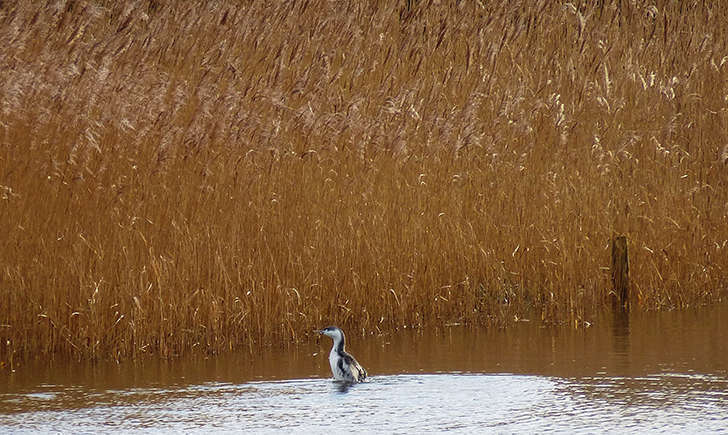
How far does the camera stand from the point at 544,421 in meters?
6.32

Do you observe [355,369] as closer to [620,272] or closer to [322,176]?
[322,176]

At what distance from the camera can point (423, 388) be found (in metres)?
7.18

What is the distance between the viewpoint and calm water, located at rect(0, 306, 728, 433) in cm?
636

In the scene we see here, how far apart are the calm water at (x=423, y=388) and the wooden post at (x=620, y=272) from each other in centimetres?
87

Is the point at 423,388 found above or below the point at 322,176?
below

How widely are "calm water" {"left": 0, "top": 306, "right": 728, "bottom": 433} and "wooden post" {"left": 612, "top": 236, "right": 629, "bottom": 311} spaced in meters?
0.87

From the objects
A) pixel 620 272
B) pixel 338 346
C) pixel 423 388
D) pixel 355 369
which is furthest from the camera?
pixel 620 272

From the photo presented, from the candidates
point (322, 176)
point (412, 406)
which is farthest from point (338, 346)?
point (322, 176)

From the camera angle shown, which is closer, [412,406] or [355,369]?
[412,406]

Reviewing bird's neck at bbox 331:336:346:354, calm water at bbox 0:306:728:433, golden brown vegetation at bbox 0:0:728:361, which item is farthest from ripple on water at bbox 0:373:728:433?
golden brown vegetation at bbox 0:0:728:361

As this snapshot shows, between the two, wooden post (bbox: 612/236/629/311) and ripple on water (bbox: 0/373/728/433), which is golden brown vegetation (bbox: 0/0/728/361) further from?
ripple on water (bbox: 0/373/728/433)

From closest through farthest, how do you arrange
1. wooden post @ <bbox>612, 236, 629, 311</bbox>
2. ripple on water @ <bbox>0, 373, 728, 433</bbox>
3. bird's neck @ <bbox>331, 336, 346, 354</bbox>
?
ripple on water @ <bbox>0, 373, 728, 433</bbox> < bird's neck @ <bbox>331, 336, 346, 354</bbox> < wooden post @ <bbox>612, 236, 629, 311</bbox>

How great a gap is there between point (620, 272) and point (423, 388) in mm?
3299

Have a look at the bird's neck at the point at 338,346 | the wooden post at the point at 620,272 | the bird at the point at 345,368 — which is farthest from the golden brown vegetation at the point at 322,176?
the bird at the point at 345,368
